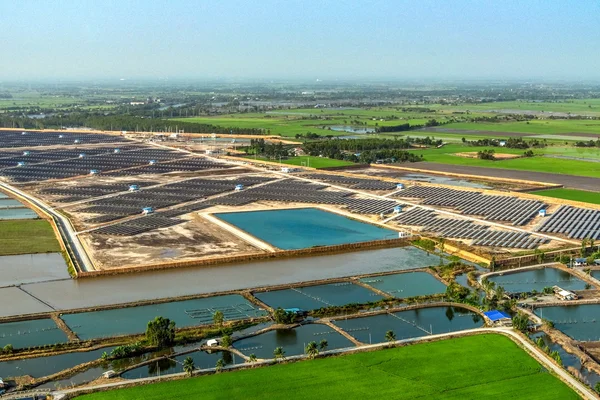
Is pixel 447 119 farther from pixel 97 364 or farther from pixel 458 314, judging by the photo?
pixel 97 364

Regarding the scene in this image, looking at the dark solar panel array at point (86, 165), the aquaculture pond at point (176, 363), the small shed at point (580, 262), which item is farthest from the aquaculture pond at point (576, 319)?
the dark solar panel array at point (86, 165)

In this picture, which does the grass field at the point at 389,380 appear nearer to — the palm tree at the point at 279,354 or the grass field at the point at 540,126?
the palm tree at the point at 279,354

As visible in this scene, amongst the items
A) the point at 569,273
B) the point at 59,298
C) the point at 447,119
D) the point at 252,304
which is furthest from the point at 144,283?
the point at 447,119

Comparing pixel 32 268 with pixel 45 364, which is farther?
pixel 32 268

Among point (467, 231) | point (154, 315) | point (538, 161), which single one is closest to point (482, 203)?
point (467, 231)

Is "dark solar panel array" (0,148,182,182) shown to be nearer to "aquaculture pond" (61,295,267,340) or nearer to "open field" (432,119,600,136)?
"aquaculture pond" (61,295,267,340)

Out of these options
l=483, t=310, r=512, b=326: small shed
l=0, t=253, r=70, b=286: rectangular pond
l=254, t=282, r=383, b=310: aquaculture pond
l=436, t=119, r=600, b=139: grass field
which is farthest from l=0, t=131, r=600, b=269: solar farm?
l=436, t=119, r=600, b=139: grass field

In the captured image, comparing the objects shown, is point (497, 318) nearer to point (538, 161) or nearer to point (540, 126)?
point (538, 161)
